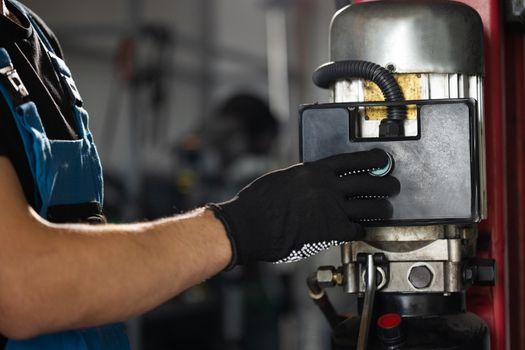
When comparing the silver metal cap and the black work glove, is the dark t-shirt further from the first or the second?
the silver metal cap

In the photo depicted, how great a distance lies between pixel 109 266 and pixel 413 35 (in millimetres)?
440

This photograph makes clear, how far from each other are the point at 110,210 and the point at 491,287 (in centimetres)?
366

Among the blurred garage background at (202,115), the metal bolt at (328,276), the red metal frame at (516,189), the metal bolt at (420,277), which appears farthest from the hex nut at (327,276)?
the blurred garage background at (202,115)

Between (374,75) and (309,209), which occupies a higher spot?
(374,75)

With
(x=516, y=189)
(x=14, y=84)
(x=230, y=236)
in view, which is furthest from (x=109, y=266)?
(x=516, y=189)

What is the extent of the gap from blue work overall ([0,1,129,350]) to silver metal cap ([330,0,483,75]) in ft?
1.28

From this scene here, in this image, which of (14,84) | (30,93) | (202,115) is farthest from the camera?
(202,115)

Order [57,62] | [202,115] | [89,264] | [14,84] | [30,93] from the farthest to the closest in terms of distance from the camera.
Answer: [202,115], [57,62], [30,93], [14,84], [89,264]

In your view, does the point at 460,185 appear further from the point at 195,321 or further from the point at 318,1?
the point at 318,1

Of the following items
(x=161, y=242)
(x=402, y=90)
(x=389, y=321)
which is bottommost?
(x=389, y=321)

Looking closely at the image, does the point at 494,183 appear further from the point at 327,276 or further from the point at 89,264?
the point at 89,264

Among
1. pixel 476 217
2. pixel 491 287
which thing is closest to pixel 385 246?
pixel 476 217

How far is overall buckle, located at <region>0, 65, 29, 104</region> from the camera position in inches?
43.3

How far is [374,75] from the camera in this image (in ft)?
3.46
